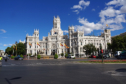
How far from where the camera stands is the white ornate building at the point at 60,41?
100m

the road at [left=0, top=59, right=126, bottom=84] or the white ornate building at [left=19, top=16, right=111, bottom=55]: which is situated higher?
the white ornate building at [left=19, top=16, right=111, bottom=55]

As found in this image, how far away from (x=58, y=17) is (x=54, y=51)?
112ft

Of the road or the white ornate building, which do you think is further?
the white ornate building

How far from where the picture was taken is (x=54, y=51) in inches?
4456

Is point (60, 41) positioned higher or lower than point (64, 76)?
higher

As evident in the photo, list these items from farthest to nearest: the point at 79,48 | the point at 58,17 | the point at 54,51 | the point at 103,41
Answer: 1. the point at 58,17
2. the point at 54,51
3. the point at 103,41
4. the point at 79,48

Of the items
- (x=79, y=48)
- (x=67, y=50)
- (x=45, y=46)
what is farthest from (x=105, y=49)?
(x=45, y=46)

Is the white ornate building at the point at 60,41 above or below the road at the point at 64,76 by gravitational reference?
above

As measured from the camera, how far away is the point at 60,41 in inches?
4441

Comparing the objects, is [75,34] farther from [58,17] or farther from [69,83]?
[69,83]

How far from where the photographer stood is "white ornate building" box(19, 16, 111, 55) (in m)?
100

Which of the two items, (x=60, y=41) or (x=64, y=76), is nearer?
(x=64, y=76)

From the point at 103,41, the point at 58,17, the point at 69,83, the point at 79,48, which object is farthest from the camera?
the point at 58,17

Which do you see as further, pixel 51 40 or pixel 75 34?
pixel 51 40
